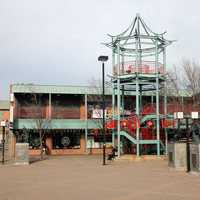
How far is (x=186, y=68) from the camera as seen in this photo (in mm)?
36000

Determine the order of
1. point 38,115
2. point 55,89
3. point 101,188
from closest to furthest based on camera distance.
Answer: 1. point 101,188
2. point 38,115
3. point 55,89

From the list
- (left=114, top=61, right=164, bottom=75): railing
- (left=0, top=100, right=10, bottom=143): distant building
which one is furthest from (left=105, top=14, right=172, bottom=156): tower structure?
(left=0, top=100, right=10, bottom=143): distant building

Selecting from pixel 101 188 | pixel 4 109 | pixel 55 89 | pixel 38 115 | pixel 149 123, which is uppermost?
pixel 55 89

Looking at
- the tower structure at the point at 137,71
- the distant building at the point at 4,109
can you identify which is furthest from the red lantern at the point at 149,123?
the distant building at the point at 4,109

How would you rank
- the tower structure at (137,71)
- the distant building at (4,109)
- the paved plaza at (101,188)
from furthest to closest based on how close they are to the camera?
the distant building at (4,109)
the tower structure at (137,71)
the paved plaza at (101,188)

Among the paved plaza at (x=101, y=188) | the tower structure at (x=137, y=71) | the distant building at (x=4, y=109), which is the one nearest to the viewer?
the paved plaza at (x=101, y=188)

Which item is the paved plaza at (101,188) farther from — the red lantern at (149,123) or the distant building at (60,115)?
the distant building at (60,115)

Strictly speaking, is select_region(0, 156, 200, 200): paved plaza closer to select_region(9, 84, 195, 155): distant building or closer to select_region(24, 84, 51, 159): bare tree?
select_region(24, 84, 51, 159): bare tree

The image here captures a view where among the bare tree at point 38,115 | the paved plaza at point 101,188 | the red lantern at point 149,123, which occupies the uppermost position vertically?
the bare tree at point 38,115

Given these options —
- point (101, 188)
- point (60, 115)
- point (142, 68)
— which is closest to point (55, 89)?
point (60, 115)

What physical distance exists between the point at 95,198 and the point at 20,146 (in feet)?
58.8

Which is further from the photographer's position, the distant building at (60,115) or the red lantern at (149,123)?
the distant building at (60,115)

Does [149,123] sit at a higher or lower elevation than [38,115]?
lower

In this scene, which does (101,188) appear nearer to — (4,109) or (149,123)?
(149,123)
